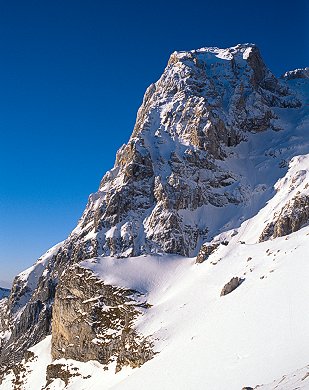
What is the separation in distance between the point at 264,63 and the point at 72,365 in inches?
5273

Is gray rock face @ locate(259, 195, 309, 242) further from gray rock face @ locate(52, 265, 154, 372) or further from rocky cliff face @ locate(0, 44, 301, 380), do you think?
gray rock face @ locate(52, 265, 154, 372)

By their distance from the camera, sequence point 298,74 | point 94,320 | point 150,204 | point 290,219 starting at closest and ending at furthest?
1. point 94,320
2. point 290,219
3. point 150,204
4. point 298,74

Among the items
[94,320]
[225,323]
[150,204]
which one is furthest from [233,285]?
[150,204]

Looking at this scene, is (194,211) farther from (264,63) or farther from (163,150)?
(264,63)

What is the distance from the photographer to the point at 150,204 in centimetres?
9969

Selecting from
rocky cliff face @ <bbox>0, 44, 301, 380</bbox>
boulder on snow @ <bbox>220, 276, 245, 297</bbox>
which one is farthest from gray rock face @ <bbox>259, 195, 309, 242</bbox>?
boulder on snow @ <bbox>220, 276, 245, 297</bbox>

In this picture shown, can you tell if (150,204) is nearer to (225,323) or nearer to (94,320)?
(94,320)

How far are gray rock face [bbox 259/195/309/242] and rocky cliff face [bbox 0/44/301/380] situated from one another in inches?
728

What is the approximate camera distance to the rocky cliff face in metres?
67.8

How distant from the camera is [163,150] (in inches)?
4427

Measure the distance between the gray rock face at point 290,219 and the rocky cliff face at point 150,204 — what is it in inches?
728

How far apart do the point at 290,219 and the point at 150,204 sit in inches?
1405

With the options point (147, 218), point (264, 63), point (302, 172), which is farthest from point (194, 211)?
point (264, 63)

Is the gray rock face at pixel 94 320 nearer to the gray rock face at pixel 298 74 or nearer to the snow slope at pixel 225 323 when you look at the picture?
the snow slope at pixel 225 323
